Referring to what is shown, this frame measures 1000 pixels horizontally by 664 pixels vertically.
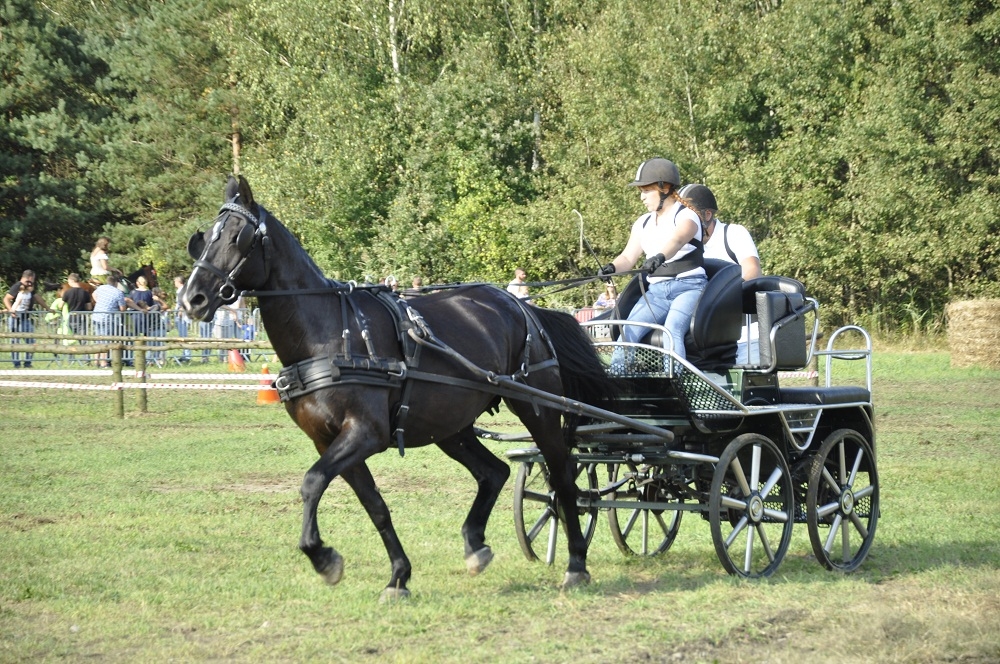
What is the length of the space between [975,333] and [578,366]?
17.0 meters

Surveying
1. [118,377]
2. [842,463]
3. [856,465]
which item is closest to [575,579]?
[842,463]

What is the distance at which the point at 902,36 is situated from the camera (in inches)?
1093

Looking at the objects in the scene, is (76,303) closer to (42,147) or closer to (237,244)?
(42,147)

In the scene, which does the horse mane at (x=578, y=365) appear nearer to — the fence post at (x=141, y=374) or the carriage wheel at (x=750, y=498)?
the carriage wheel at (x=750, y=498)

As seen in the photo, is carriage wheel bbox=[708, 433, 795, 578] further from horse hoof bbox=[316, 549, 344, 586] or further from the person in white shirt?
horse hoof bbox=[316, 549, 344, 586]

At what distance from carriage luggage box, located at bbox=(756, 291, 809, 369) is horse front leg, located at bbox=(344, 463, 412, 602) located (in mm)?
2480

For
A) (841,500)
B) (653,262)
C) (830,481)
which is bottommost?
(841,500)

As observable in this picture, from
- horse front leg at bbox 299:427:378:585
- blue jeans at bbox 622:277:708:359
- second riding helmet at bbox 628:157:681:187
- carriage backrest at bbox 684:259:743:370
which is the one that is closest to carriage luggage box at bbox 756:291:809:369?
carriage backrest at bbox 684:259:743:370

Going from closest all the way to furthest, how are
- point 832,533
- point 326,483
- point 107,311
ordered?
point 326,483
point 832,533
point 107,311

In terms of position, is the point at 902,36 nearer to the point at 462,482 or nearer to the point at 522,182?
the point at 522,182

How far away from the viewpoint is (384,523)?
20.6 ft

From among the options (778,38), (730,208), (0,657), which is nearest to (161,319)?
(730,208)

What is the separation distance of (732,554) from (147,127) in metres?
40.1

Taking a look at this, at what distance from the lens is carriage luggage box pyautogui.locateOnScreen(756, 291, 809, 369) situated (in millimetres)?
7113
